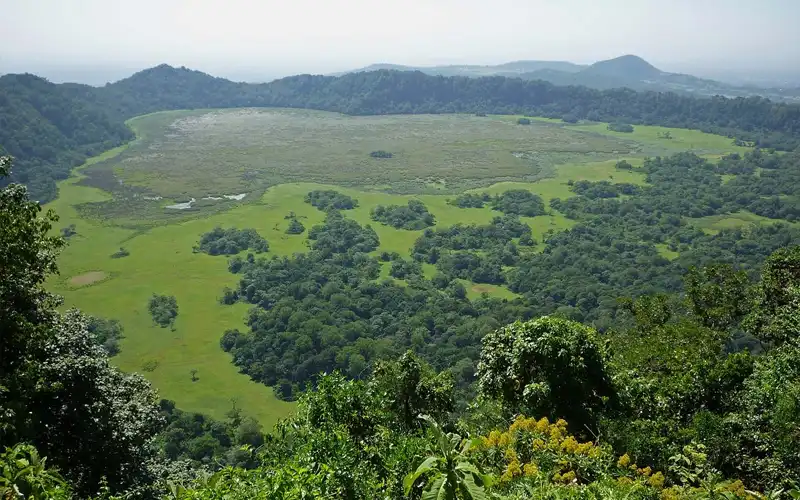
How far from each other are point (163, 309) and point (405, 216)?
3190cm

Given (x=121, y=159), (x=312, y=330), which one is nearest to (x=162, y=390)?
(x=312, y=330)

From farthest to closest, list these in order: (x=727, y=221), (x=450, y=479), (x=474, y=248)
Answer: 1. (x=727, y=221)
2. (x=474, y=248)
3. (x=450, y=479)

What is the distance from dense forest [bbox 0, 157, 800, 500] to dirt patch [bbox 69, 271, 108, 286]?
39.9m

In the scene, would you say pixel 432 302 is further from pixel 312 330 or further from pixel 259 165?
pixel 259 165

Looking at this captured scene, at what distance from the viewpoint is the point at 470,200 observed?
244ft

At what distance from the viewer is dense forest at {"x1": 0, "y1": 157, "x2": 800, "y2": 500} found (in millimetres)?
6957

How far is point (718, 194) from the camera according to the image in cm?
7969

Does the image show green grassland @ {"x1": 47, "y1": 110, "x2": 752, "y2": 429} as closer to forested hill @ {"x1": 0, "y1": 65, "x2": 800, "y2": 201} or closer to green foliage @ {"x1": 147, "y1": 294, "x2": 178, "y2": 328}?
green foliage @ {"x1": 147, "y1": 294, "x2": 178, "y2": 328}

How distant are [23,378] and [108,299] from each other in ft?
129

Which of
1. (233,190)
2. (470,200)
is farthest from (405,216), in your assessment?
(233,190)

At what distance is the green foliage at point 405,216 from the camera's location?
65562 mm

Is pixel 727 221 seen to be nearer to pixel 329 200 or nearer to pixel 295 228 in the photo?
pixel 329 200

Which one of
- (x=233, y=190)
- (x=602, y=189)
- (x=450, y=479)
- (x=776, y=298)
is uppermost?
(x=450, y=479)

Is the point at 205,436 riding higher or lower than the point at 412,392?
lower
